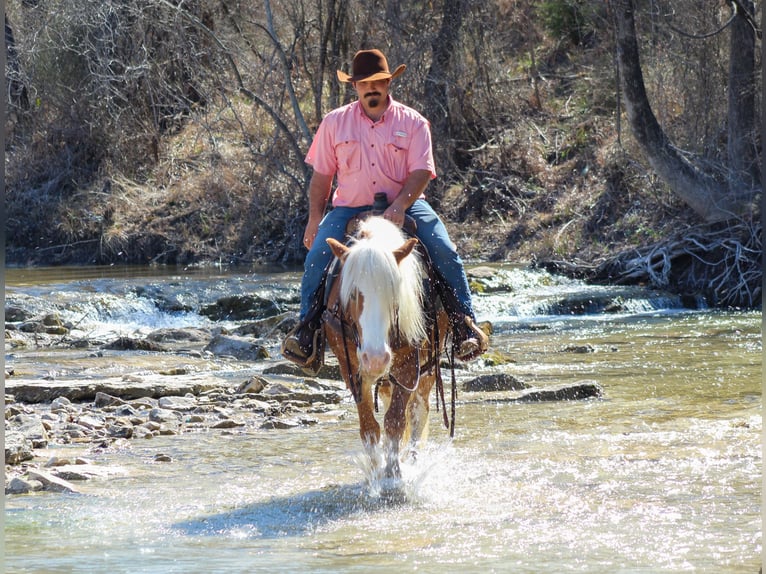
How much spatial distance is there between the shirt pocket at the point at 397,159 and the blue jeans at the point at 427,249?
22cm

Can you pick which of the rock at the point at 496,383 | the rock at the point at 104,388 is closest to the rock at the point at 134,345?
the rock at the point at 104,388

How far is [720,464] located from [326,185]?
2981 mm

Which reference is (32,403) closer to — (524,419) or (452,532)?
(524,419)

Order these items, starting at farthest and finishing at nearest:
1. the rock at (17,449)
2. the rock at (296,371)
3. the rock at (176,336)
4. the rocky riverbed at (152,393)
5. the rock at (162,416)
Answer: the rock at (176,336), the rock at (296,371), the rock at (162,416), the rocky riverbed at (152,393), the rock at (17,449)

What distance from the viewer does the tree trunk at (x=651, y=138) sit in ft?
59.7

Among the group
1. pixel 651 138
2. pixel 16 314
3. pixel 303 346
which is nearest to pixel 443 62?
pixel 651 138

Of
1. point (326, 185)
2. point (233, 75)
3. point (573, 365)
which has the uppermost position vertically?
point (233, 75)

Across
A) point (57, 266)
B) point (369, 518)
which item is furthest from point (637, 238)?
point (369, 518)

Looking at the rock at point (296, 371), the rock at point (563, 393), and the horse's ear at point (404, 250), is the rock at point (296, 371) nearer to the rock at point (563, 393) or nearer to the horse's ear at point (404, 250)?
the rock at point (563, 393)

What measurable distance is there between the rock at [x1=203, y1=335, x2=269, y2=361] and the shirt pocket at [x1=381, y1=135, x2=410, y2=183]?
20.1 ft

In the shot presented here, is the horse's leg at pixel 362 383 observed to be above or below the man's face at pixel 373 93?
below

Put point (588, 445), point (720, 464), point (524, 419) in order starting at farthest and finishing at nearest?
point (524, 419) → point (588, 445) → point (720, 464)

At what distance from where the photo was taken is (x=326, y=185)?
6.99 meters

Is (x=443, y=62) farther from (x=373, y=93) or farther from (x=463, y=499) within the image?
(x=463, y=499)
